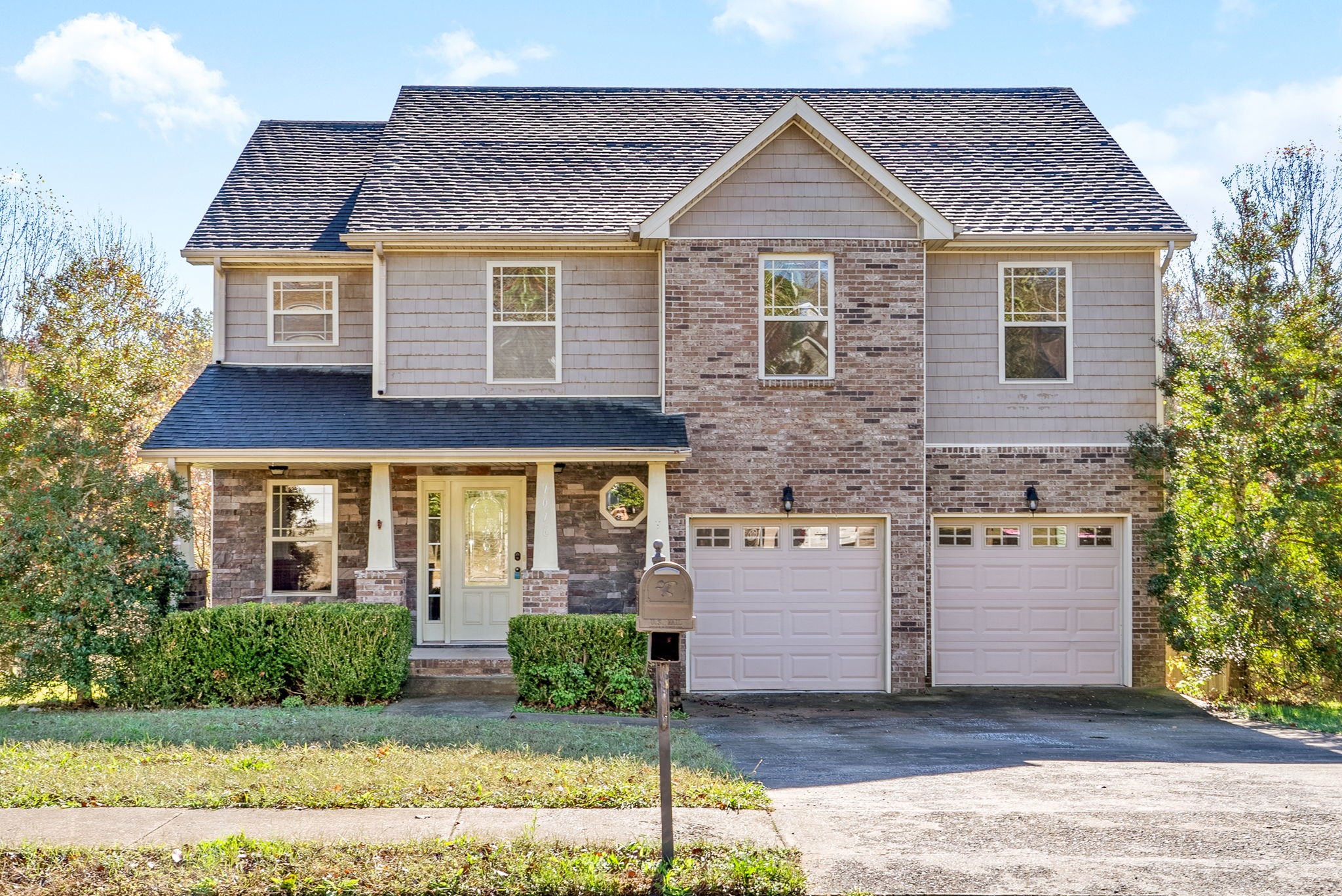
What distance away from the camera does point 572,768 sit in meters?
7.76

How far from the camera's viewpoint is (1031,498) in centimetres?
1330

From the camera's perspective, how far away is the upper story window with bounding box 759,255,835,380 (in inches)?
515

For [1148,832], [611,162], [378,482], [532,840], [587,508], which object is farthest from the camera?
[611,162]

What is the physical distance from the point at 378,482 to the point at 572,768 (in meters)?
5.94

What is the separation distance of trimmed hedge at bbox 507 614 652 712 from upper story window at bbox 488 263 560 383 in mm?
3610

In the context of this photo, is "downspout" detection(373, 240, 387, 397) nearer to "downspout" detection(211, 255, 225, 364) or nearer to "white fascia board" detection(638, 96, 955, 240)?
"downspout" detection(211, 255, 225, 364)

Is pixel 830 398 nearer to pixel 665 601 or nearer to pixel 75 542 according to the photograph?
pixel 665 601

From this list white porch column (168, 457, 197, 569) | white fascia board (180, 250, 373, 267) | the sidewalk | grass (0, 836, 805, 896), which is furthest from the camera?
white fascia board (180, 250, 373, 267)

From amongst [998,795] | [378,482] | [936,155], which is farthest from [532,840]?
[936,155]

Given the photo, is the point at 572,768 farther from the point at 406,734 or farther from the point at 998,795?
the point at 998,795

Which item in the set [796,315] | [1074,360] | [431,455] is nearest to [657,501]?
[431,455]

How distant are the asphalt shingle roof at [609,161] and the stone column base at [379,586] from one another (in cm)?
431

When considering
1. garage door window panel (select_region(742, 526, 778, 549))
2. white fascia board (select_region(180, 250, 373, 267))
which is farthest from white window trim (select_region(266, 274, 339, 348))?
garage door window panel (select_region(742, 526, 778, 549))

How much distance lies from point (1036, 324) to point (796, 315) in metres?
3.22
